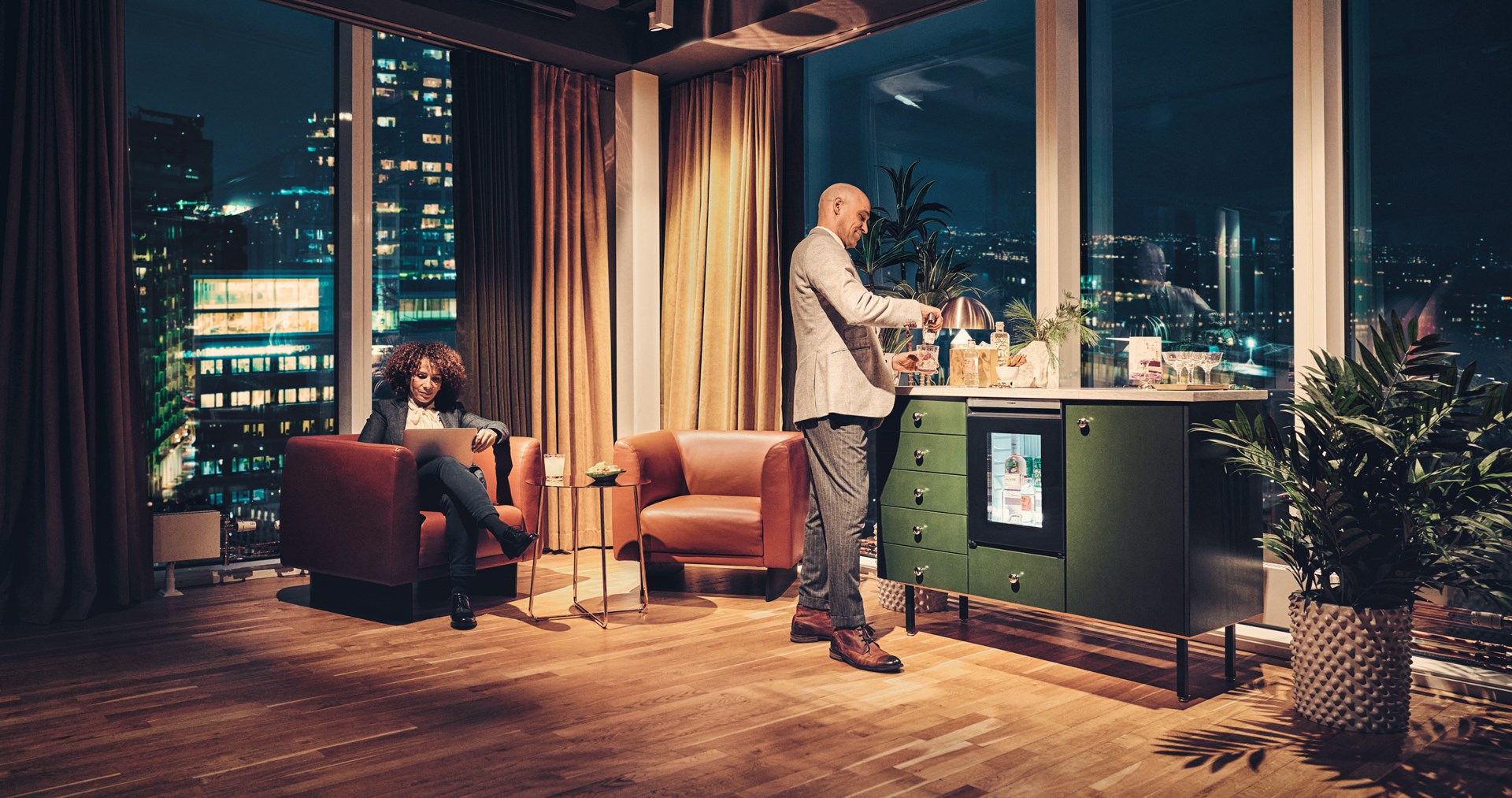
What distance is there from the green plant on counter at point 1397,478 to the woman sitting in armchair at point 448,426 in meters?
2.70

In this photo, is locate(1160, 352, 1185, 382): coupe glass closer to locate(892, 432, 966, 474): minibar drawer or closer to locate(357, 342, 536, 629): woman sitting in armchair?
locate(892, 432, 966, 474): minibar drawer

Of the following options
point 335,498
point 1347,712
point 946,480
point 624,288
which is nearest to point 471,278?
point 624,288

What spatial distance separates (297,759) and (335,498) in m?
1.77

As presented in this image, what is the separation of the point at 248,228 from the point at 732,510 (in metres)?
2.85

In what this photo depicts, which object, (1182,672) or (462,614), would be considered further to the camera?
(462,614)

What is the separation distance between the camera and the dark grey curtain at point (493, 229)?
5.39 metres

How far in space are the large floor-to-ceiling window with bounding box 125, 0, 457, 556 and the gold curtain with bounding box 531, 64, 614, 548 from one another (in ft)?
2.15

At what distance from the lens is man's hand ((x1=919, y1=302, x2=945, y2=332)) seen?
3348 millimetres

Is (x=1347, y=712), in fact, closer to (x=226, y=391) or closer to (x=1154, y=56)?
(x=1154, y=56)

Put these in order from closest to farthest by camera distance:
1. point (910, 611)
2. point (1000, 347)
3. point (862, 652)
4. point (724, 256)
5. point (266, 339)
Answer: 1. point (862, 652)
2. point (1000, 347)
3. point (910, 611)
4. point (266, 339)
5. point (724, 256)

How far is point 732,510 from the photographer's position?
4.29m

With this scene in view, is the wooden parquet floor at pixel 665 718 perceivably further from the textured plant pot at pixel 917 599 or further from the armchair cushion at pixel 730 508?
the armchair cushion at pixel 730 508

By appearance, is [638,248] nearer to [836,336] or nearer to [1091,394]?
[836,336]

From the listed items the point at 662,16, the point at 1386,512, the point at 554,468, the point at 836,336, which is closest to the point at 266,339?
the point at 554,468
